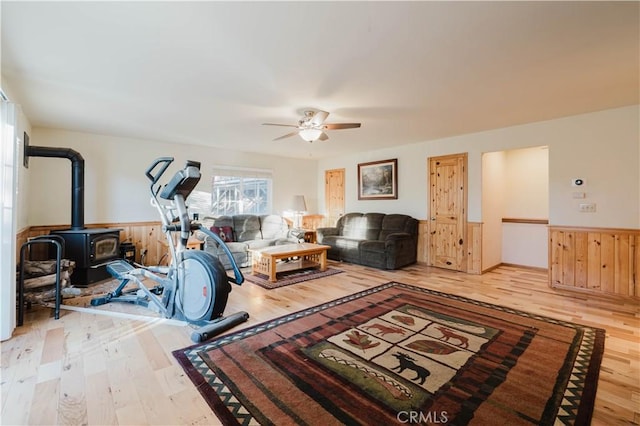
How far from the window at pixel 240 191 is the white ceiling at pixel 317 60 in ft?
7.40

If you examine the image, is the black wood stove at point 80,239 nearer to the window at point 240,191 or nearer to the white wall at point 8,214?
the white wall at point 8,214

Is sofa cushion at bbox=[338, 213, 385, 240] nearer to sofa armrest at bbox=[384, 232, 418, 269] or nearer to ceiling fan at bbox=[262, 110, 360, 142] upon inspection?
sofa armrest at bbox=[384, 232, 418, 269]

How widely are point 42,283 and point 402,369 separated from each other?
12.4 feet

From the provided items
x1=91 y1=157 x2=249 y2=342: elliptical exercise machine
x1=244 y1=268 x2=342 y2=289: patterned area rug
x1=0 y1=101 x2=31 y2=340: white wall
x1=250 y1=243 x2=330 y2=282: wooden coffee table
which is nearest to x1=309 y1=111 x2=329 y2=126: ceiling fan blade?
x1=91 y1=157 x2=249 y2=342: elliptical exercise machine

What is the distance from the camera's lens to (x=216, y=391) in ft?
5.86

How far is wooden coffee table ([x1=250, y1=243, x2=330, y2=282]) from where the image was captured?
430 cm

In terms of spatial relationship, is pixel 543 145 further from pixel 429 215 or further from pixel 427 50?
pixel 427 50

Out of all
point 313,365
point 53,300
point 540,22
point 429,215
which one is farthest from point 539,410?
point 53,300

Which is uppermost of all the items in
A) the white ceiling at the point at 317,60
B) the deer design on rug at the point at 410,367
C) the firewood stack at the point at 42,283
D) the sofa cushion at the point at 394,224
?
the white ceiling at the point at 317,60

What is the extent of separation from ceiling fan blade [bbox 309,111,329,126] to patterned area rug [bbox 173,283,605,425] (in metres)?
2.17

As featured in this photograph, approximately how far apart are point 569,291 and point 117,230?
6.61 metres

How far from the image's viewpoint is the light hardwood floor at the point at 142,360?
1613 mm

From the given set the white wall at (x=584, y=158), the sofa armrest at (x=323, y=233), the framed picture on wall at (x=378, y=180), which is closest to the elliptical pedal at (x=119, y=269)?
the sofa armrest at (x=323, y=233)

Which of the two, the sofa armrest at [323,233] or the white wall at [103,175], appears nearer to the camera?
the white wall at [103,175]
